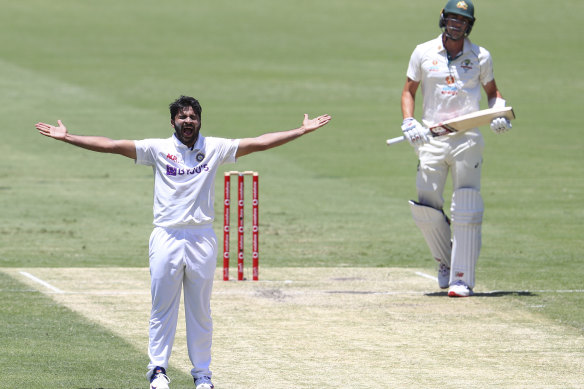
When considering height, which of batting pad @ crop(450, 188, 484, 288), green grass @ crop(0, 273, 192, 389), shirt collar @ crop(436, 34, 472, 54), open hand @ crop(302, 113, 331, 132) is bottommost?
green grass @ crop(0, 273, 192, 389)

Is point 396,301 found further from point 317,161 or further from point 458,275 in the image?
point 317,161

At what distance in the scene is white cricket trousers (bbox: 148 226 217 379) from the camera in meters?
6.77

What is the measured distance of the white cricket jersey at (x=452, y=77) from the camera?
10.3m

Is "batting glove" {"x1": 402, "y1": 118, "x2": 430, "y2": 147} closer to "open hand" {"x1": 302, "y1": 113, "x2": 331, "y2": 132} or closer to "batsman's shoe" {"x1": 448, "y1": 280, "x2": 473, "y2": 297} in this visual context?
"batsman's shoe" {"x1": 448, "y1": 280, "x2": 473, "y2": 297}

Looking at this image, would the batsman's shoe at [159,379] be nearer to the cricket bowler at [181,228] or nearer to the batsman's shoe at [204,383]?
the cricket bowler at [181,228]

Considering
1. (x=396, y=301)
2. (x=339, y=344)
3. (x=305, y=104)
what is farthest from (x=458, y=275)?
→ (x=305, y=104)

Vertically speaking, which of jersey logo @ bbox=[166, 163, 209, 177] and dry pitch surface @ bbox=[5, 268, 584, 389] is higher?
jersey logo @ bbox=[166, 163, 209, 177]

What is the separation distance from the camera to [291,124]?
2522 cm

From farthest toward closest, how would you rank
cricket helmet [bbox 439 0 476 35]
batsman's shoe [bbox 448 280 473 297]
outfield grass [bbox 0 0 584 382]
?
outfield grass [bbox 0 0 584 382] < batsman's shoe [bbox 448 280 473 297] < cricket helmet [bbox 439 0 476 35]

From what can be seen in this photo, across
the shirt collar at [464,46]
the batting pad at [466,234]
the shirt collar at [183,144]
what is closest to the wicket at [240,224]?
the batting pad at [466,234]

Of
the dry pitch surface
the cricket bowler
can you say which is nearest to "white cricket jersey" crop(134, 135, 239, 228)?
the cricket bowler

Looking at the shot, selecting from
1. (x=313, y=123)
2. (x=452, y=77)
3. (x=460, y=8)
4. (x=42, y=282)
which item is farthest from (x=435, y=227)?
(x=313, y=123)

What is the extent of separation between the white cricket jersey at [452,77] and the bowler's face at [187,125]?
393 centimetres

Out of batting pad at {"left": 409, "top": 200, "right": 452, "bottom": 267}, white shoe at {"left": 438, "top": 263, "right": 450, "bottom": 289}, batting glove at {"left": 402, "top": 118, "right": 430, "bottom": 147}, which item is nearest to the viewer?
batting glove at {"left": 402, "top": 118, "right": 430, "bottom": 147}
